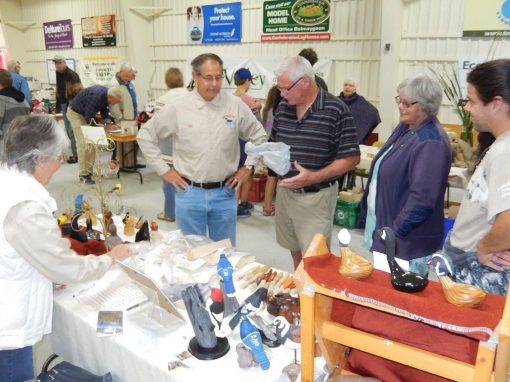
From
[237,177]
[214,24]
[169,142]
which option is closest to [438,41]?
[169,142]

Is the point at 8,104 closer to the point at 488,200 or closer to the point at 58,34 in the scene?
the point at 488,200

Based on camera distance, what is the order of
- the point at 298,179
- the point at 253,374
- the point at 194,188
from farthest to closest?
1. the point at 194,188
2. the point at 298,179
3. the point at 253,374

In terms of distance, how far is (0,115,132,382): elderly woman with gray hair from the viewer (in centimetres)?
137

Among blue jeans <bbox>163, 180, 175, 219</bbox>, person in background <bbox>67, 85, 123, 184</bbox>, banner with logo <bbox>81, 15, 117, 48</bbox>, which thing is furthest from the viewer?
banner with logo <bbox>81, 15, 117, 48</bbox>

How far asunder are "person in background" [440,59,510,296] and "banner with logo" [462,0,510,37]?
3932 millimetres

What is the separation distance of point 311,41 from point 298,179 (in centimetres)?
458

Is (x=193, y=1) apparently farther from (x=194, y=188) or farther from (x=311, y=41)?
(x=194, y=188)

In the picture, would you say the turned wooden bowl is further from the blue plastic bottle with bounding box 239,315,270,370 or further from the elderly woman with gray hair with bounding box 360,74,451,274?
the elderly woman with gray hair with bounding box 360,74,451,274

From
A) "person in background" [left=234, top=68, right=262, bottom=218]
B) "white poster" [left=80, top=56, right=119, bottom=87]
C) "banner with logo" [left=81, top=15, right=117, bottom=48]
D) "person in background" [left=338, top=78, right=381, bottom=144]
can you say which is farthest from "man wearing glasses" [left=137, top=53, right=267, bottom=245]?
"banner with logo" [left=81, top=15, right=117, bottom=48]

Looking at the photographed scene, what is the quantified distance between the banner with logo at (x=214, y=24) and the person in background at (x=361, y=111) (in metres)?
2.80

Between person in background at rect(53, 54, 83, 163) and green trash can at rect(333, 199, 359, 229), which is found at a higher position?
→ person in background at rect(53, 54, 83, 163)

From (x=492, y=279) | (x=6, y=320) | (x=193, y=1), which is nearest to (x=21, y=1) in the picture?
(x=193, y=1)

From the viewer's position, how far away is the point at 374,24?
5672 mm

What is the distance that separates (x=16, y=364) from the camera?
160cm
